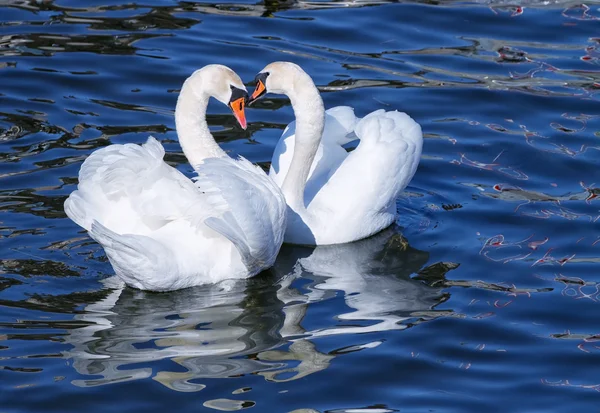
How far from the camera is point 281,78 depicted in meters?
8.73

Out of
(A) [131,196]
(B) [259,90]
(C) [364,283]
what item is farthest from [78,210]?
(C) [364,283]

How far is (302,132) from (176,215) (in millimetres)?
1356

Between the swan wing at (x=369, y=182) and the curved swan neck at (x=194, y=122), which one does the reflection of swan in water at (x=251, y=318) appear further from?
the curved swan neck at (x=194, y=122)

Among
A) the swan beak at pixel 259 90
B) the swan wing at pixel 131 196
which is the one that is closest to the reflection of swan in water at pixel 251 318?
the swan wing at pixel 131 196

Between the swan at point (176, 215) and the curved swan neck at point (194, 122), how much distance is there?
505mm

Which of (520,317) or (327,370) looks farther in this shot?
(520,317)

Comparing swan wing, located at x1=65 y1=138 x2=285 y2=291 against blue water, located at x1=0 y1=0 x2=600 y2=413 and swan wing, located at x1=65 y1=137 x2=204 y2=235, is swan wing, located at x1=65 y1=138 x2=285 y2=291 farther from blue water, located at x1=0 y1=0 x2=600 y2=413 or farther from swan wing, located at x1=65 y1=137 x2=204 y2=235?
blue water, located at x1=0 y1=0 x2=600 y2=413

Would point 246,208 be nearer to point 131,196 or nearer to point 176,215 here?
point 176,215

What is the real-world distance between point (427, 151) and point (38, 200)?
3433 mm

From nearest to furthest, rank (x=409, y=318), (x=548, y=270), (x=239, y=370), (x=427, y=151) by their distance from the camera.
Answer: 1. (x=239, y=370)
2. (x=409, y=318)
3. (x=548, y=270)
4. (x=427, y=151)

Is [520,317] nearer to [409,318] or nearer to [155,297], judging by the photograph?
[409,318]

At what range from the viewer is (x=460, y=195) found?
977 centimetres

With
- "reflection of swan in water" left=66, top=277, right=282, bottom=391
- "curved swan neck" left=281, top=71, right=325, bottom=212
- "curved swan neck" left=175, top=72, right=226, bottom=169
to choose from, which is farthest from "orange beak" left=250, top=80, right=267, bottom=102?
"reflection of swan in water" left=66, top=277, right=282, bottom=391

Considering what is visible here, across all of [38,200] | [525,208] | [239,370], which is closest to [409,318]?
[239,370]
